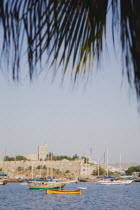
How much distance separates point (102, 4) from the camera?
122 centimetres

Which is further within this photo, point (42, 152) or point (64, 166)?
point (42, 152)

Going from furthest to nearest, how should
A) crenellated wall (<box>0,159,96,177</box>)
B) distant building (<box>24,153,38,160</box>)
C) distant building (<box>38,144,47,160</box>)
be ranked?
distant building (<box>24,153,38,160</box>), distant building (<box>38,144,47,160</box>), crenellated wall (<box>0,159,96,177</box>)

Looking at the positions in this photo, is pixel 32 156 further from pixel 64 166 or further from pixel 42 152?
pixel 64 166

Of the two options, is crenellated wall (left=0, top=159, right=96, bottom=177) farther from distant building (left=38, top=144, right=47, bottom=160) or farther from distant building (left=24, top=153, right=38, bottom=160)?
distant building (left=24, top=153, right=38, bottom=160)

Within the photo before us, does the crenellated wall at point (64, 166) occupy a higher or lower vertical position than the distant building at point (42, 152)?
lower

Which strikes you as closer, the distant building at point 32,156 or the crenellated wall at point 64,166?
the crenellated wall at point 64,166

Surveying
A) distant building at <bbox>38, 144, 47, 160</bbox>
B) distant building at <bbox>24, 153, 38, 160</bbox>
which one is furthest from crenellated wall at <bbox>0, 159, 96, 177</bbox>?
distant building at <bbox>24, 153, 38, 160</bbox>

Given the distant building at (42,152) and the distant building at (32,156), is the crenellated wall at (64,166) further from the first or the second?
the distant building at (32,156)

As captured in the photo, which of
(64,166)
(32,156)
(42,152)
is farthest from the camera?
(32,156)

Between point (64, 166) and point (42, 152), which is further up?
point (42, 152)

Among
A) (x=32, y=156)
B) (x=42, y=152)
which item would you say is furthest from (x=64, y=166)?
(x=32, y=156)

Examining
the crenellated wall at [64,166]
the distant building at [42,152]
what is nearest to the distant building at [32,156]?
the distant building at [42,152]

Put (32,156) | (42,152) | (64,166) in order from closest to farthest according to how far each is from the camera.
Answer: (64,166) < (42,152) < (32,156)

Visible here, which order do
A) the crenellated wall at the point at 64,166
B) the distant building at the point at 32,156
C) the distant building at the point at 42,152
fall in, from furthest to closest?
the distant building at the point at 32,156
the distant building at the point at 42,152
the crenellated wall at the point at 64,166
